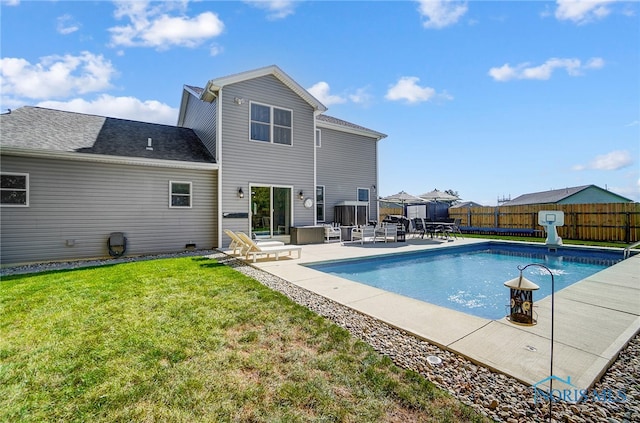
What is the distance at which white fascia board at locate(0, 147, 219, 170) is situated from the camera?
25.1ft

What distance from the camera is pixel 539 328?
3406 mm

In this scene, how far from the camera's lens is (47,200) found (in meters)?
8.19

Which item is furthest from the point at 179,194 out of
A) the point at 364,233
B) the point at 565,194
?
the point at 565,194

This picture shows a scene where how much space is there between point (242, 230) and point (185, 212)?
2.10 metres

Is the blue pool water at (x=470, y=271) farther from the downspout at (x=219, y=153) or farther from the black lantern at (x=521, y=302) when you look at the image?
the downspout at (x=219, y=153)

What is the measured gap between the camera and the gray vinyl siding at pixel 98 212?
7977 millimetres

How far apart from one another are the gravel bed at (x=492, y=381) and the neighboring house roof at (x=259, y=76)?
9406 mm

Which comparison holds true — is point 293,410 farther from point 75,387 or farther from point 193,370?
point 75,387

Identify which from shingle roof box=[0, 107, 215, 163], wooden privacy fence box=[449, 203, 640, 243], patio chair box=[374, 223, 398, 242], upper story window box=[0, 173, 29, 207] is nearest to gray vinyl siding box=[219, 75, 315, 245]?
Result: shingle roof box=[0, 107, 215, 163]

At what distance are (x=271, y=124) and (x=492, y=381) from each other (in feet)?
35.5

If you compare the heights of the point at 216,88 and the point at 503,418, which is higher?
the point at 216,88

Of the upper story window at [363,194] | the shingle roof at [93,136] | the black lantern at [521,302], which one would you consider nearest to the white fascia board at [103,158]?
the shingle roof at [93,136]

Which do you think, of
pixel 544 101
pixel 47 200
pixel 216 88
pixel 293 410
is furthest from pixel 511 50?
pixel 47 200

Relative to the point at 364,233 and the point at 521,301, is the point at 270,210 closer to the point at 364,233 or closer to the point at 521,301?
the point at 364,233
